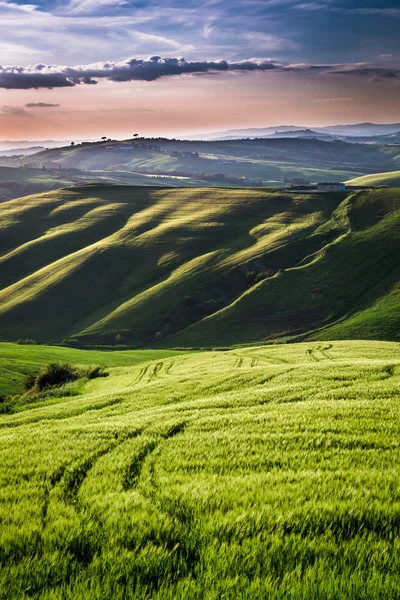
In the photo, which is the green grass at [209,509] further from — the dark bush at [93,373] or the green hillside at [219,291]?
the green hillside at [219,291]

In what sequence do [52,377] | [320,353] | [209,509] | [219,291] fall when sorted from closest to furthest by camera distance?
[209,509] < [320,353] < [52,377] < [219,291]

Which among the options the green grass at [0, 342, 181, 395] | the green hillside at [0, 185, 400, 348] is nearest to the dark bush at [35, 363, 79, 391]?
the green grass at [0, 342, 181, 395]

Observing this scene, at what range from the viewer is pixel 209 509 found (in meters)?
8.80

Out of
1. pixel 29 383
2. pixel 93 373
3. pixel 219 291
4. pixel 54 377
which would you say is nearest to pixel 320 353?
pixel 93 373

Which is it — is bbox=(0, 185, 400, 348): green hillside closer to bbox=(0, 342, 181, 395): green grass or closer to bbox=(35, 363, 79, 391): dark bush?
bbox=(0, 342, 181, 395): green grass

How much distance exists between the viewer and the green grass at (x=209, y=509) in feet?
21.6

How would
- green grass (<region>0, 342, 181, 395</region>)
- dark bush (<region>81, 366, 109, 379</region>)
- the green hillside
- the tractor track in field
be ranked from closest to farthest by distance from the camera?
the tractor track in field < dark bush (<region>81, 366, 109, 379</region>) < green grass (<region>0, 342, 181, 395</region>) < the green hillside

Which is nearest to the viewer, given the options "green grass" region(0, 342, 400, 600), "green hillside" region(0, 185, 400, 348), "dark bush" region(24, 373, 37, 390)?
"green grass" region(0, 342, 400, 600)

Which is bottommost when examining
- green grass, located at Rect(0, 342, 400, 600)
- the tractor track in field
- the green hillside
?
the green hillside

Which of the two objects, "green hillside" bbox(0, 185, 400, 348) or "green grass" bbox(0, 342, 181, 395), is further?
"green hillside" bbox(0, 185, 400, 348)

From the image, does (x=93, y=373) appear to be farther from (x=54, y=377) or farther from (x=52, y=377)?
(x=52, y=377)

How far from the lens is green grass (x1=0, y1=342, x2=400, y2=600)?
6590 mm

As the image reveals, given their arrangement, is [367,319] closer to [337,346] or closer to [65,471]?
[337,346]

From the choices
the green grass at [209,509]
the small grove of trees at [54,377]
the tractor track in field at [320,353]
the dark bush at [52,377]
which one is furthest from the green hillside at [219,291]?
the green grass at [209,509]
